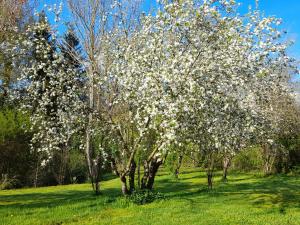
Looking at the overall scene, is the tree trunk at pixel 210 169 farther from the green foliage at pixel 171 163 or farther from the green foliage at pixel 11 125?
the green foliage at pixel 11 125

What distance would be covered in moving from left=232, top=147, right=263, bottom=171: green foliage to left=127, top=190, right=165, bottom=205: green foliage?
24.0 meters

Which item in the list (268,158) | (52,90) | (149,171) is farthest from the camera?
(268,158)

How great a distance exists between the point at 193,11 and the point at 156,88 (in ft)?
8.57

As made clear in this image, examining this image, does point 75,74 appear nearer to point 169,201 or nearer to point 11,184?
point 169,201

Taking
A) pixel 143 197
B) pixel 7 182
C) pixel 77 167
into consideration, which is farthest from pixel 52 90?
pixel 77 167

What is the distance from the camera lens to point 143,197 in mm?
17016

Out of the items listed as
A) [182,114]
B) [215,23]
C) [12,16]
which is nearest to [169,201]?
[182,114]

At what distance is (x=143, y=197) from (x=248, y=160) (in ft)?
91.5

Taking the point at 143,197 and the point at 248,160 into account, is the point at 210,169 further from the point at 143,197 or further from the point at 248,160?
the point at 248,160

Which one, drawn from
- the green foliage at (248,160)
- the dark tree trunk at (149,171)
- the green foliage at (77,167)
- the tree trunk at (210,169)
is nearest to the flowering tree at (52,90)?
the dark tree trunk at (149,171)

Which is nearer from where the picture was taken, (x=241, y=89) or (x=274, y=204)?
(x=241, y=89)

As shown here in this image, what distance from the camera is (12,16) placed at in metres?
28.4

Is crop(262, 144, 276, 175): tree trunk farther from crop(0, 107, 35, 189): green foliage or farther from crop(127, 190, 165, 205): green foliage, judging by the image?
crop(127, 190, 165, 205): green foliage

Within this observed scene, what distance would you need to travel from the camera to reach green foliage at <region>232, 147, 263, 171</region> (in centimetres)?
4067
